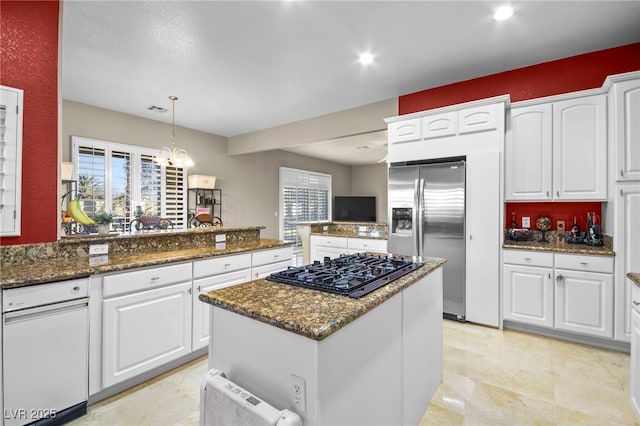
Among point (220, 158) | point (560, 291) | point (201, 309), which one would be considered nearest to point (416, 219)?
point (560, 291)

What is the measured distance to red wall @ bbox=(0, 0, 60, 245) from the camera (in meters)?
1.95

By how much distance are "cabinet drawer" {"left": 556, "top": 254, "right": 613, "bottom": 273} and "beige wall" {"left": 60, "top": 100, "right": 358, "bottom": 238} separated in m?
5.27

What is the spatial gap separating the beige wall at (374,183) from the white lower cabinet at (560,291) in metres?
6.13

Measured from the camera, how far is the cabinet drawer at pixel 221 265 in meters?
2.43

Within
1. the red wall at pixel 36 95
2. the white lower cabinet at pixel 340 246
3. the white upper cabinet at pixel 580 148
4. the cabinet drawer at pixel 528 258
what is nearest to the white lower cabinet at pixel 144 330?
the red wall at pixel 36 95

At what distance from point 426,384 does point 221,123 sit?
495cm

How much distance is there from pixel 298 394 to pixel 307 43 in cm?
281

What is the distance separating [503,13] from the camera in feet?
7.57

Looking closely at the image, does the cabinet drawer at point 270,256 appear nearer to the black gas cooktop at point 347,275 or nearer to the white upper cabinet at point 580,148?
the black gas cooktop at point 347,275

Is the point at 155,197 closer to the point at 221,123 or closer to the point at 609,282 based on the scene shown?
the point at 221,123

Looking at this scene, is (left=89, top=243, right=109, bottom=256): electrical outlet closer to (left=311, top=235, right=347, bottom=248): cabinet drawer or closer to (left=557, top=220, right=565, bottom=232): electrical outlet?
(left=311, top=235, right=347, bottom=248): cabinet drawer

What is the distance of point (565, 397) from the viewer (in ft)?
6.59

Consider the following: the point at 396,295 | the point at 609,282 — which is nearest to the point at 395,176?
the point at 609,282

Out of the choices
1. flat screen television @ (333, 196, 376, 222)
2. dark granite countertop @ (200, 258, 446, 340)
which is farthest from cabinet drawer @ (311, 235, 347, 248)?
flat screen television @ (333, 196, 376, 222)
